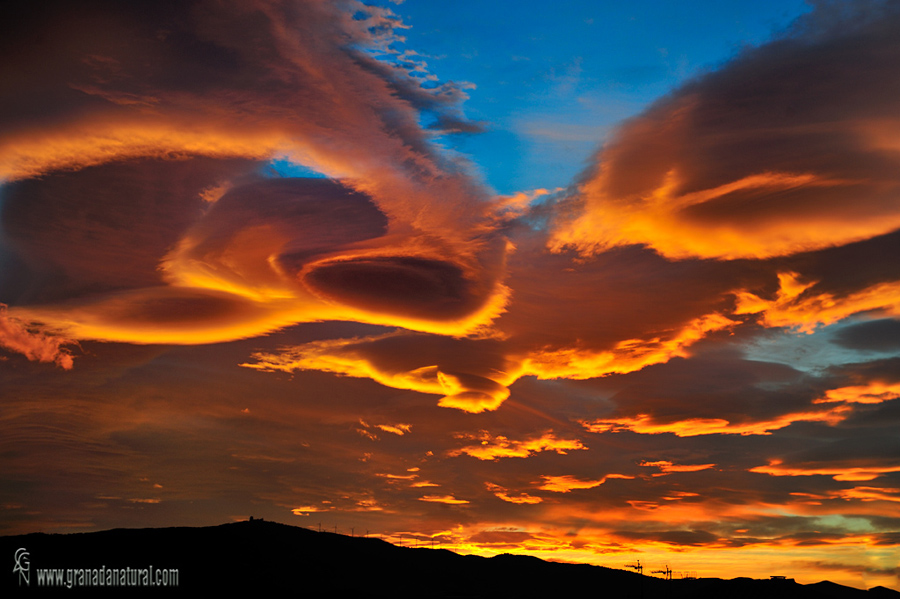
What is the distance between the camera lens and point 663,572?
189 meters

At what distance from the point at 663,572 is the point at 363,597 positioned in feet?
281

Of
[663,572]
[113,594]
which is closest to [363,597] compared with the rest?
[113,594]

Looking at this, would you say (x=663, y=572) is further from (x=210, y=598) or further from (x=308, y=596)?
(x=210, y=598)

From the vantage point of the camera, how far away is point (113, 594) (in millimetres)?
191625

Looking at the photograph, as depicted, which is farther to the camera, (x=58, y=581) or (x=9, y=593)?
(x=58, y=581)

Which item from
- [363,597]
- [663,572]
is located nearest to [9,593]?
[363,597]

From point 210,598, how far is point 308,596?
93.1 ft

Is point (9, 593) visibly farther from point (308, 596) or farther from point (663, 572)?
point (663, 572)

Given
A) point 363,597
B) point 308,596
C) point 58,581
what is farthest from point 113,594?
point 363,597

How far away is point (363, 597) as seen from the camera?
19488 centimetres

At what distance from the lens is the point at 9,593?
18475cm

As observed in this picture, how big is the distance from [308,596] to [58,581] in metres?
73.5

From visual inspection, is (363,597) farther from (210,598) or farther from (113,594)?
(113,594)

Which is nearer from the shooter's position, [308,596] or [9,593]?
[9,593]
